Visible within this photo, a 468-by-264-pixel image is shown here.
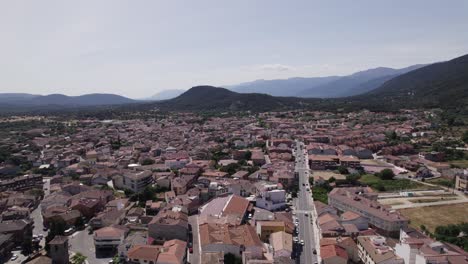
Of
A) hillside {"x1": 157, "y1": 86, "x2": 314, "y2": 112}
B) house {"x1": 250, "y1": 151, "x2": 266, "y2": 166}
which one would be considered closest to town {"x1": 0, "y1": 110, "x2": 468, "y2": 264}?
house {"x1": 250, "y1": 151, "x2": 266, "y2": 166}

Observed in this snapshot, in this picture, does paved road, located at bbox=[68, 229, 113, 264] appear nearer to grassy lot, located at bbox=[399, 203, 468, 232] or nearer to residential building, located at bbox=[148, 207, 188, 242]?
residential building, located at bbox=[148, 207, 188, 242]

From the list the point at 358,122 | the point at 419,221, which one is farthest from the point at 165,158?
the point at 358,122

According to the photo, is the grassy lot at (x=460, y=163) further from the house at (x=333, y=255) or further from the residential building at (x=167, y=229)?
the residential building at (x=167, y=229)

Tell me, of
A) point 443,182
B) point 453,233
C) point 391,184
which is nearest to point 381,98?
point 443,182

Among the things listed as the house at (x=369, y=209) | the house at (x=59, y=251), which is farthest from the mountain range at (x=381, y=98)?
the house at (x=59, y=251)

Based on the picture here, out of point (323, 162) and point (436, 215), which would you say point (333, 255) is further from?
point (323, 162)

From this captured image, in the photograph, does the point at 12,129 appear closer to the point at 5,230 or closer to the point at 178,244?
the point at 5,230
